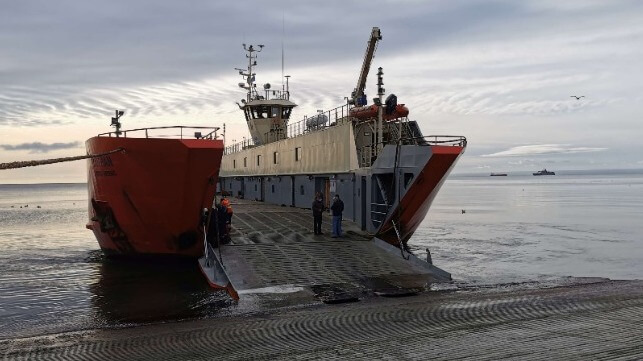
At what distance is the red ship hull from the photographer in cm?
1731

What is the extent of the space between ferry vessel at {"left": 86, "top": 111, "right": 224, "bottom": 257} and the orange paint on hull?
650 cm

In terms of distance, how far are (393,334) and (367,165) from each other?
13.2m

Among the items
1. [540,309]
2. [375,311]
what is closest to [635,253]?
[540,309]

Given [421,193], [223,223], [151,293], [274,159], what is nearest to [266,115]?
[274,159]

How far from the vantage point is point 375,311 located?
11578mm

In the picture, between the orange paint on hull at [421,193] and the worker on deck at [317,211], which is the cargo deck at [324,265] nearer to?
the worker on deck at [317,211]

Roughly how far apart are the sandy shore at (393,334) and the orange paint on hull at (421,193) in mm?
6296

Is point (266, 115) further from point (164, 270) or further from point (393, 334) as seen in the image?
point (393, 334)

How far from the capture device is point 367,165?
2247cm

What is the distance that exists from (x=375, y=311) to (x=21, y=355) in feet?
21.7

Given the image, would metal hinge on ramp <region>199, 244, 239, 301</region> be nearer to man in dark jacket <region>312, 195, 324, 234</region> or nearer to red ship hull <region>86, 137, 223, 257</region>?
red ship hull <region>86, 137, 223, 257</region>

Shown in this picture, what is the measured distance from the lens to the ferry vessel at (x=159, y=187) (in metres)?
17.3

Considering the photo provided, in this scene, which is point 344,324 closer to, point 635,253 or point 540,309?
point 540,309

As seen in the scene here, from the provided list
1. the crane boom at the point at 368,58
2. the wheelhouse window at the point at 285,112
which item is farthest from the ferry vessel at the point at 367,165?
the wheelhouse window at the point at 285,112
